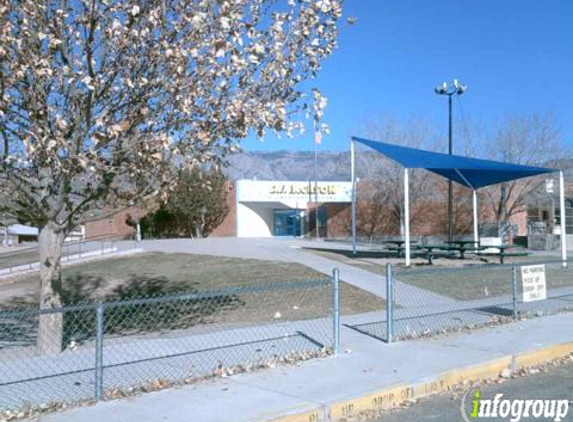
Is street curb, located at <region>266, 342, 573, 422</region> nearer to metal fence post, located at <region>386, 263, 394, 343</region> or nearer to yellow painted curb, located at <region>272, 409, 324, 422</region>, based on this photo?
yellow painted curb, located at <region>272, 409, 324, 422</region>

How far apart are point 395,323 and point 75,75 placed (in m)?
6.56

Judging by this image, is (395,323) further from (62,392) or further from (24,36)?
(24,36)

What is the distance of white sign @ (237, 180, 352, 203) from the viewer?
57.2m

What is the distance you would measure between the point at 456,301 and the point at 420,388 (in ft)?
25.0

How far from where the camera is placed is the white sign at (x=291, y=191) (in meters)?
57.2

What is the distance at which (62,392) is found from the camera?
7031 millimetres

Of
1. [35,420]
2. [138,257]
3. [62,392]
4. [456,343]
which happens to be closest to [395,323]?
[456,343]

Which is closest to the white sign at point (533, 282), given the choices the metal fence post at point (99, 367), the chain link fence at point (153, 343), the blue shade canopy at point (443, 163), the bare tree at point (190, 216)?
the chain link fence at point (153, 343)

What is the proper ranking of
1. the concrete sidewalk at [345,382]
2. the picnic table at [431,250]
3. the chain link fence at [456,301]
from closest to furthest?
the concrete sidewalk at [345,382]
the chain link fence at [456,301]
the picnic table at [431,250]

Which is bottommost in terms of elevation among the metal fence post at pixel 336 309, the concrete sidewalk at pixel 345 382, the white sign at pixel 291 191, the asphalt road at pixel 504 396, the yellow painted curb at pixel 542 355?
the asphalt road at pixel 504 396

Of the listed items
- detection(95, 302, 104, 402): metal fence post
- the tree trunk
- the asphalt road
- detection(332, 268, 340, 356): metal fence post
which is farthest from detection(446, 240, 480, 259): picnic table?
detection(95, 302, 104, 402): metal fence post

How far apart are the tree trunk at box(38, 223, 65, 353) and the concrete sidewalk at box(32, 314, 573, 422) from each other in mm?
→ 3160

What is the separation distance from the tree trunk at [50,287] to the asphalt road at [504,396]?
16.3ft

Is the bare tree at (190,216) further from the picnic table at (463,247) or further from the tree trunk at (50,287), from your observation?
the tree trunk at (50,287)
